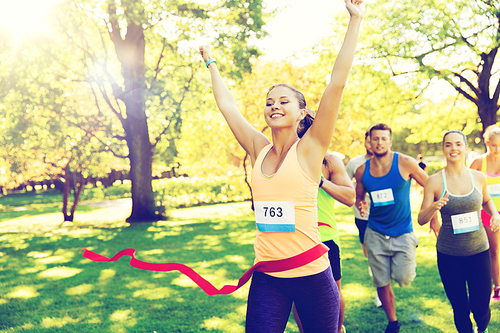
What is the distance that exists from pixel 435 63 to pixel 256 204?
1669 centimetres

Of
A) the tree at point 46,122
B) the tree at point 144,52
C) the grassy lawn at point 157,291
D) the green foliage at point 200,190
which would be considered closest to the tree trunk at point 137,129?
the tree at point 144,52

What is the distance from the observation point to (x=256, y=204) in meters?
2.37

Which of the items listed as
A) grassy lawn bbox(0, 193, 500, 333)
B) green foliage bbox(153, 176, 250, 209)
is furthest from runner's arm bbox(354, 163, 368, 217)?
green foliage bbox(153, 176, 250, 209)

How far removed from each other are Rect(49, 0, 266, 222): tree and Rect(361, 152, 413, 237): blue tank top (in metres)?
9.96

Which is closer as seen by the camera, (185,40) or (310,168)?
(310,168)

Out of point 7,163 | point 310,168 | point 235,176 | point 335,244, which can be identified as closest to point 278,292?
point 310,168

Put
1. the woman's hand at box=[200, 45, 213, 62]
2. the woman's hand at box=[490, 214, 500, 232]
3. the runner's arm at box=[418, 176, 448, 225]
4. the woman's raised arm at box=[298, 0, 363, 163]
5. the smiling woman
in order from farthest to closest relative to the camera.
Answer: the smiling woman < the woman's hand at box=[490, 214, 500, 232] < the runner's arm at box=[418, 176, 448, 225] < the woman's hand at box=[200, 45, 213, 62] < the woman's raised arm at box=[298, 0, 363, 163]

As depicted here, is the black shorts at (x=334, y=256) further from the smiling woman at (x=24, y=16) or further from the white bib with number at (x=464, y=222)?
the smiling woman at (x=24, y=16)

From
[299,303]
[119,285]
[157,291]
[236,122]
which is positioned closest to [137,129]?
[119,285]

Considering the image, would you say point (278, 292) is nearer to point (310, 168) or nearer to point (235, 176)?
point (310, 168)

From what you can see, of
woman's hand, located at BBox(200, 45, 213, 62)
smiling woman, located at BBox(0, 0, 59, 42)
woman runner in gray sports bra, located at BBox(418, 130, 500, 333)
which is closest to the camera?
woman's hand, located at BBox(200, 45, 213, 62)

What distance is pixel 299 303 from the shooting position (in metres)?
2.25

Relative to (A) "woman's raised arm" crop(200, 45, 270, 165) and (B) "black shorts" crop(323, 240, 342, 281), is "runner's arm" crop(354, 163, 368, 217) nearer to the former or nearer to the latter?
(B) "black shorts" crop(323, 240, 342, 281)

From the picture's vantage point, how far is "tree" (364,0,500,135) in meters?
15.2
